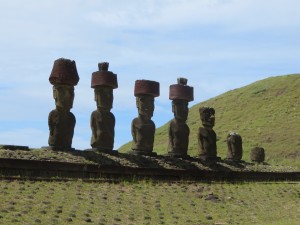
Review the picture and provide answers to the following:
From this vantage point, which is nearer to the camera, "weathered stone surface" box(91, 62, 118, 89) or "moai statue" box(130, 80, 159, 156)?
"weathered stone surface" box(91, 62, 118, 89)

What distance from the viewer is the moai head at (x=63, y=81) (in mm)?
13477

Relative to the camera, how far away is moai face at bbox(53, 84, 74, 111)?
533 inches

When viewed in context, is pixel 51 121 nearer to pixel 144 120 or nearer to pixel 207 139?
pixel 144 120

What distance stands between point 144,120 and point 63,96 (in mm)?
3509

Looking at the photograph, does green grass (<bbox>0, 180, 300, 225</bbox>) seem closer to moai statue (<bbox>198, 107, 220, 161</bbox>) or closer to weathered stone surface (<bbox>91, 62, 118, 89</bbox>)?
weathered stone surface (<bbox>91, 62, 118, 89</bbox>)

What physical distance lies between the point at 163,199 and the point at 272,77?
48162 mm

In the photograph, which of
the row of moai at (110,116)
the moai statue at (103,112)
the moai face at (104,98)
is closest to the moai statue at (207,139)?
the row of moai at (110,116)

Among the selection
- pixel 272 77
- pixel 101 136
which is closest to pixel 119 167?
pixel 101 136

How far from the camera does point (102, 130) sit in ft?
48.3

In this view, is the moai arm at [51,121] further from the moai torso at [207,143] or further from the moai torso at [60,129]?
the moai torso at [207,143]

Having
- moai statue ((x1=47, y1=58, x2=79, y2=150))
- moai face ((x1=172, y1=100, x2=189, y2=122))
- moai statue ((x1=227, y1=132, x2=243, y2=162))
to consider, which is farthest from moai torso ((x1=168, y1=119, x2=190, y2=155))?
moai statue ((x1=227, y1=132, x2=243, y2=162))

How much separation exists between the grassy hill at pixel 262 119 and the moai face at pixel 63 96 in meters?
20.6

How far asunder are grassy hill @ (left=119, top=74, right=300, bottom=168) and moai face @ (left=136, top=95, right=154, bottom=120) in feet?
56.3

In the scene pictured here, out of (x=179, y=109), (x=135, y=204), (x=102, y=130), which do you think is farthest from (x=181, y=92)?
(x=135, y=204)
